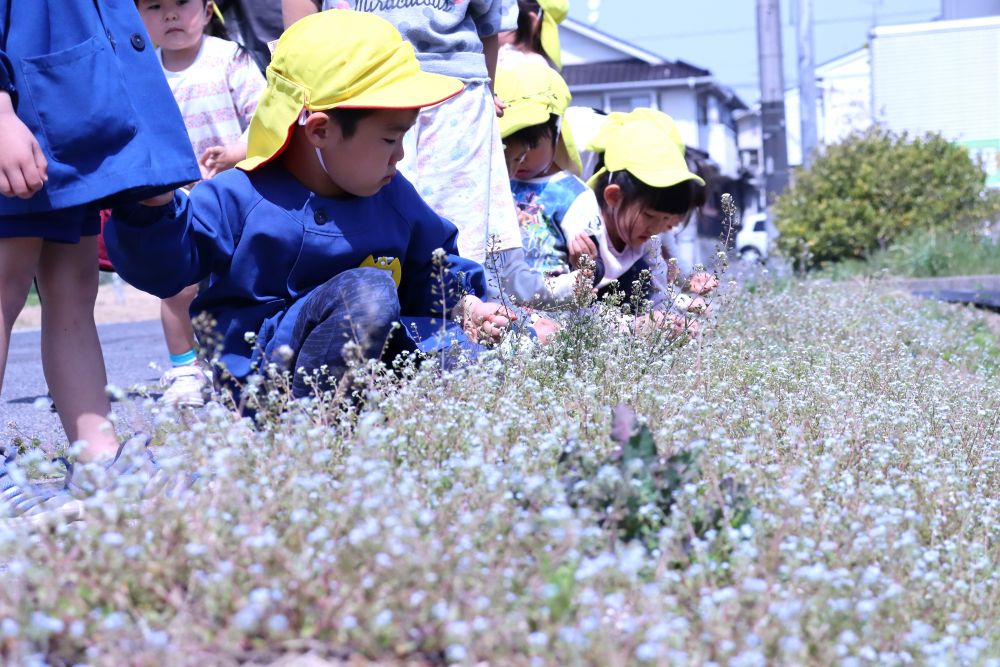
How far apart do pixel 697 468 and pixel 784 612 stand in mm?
615

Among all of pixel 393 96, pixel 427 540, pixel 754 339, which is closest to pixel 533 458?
pixel 427 540

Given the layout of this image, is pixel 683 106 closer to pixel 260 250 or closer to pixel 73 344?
pixel 260 250

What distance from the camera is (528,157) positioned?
593cm

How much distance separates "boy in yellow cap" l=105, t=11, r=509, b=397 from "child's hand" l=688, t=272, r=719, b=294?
2.43 ft

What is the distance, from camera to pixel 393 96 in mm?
3582

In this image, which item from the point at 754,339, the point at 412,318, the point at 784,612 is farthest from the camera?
the point at 754,339

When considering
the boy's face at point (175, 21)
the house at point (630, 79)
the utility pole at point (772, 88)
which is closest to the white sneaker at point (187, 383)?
the boy's face at point (175, 21)

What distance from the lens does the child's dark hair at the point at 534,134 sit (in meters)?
5.81

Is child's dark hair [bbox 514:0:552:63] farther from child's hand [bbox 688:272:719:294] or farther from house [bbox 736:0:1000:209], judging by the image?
house [bbox 736:0:1000:209]

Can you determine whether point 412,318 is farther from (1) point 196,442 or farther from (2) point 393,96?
(1) point 196,442

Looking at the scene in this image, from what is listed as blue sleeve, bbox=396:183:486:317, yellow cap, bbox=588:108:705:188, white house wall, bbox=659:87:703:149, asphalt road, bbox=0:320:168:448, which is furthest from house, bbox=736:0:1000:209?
white house wall, bbox=659:87:703:149

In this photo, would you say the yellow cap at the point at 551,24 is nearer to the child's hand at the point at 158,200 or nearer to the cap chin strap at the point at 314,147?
the cap chin strap at the point at 314,147

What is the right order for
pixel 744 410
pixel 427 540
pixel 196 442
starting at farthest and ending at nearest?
pixel 744 410, pixel 196 442, pixel 427 540

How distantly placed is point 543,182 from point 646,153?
0.55 meters
